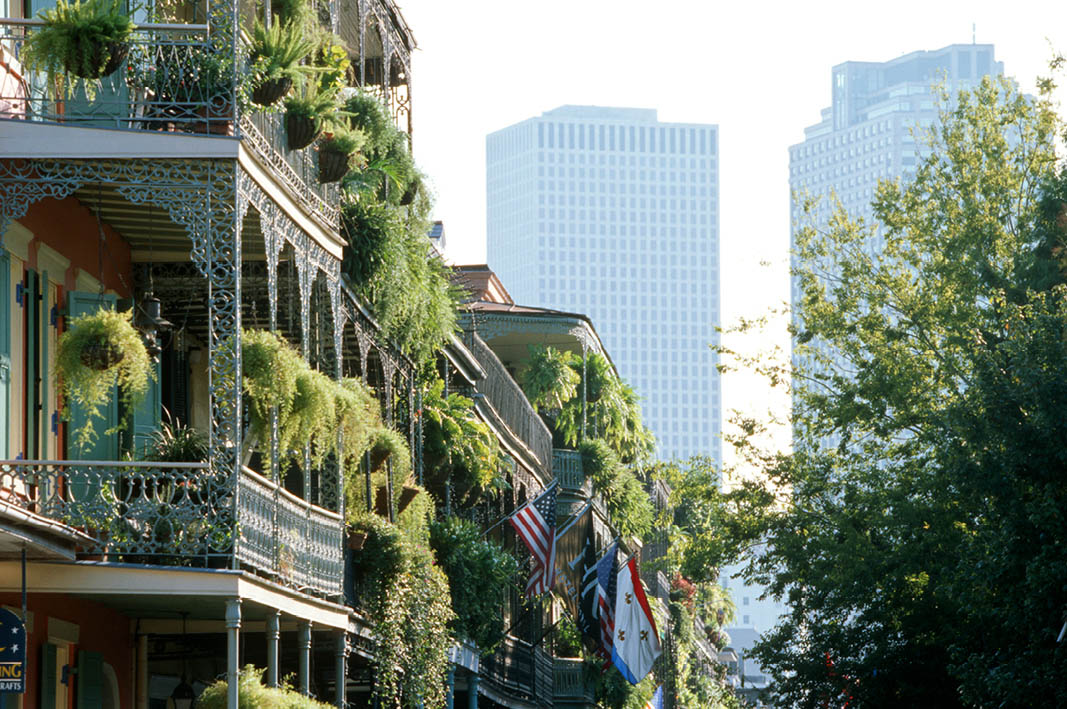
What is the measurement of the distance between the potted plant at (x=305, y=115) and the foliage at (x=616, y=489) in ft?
70.1

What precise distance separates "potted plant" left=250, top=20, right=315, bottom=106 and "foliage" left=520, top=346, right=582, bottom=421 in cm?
2133

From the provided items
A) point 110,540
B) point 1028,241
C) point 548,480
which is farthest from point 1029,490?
point 548,480

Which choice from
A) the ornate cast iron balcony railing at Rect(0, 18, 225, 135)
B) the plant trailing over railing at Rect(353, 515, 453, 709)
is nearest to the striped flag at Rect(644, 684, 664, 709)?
the plant trailing over railing at Rect(353, 515, 453, 709)

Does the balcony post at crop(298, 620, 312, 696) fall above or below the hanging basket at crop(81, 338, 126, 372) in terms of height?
below

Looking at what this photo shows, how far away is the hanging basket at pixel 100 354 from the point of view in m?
13.8

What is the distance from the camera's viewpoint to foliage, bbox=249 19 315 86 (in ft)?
49.8

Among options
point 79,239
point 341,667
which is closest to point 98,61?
point 79,239

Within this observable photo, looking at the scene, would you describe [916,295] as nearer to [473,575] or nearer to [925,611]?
[925,611]

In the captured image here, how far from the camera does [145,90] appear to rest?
1492cm

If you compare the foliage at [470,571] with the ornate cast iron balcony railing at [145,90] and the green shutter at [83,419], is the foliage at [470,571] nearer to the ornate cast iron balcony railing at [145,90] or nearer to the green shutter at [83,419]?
the green shutter at [83,419]

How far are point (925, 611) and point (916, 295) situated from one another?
5.29 metres

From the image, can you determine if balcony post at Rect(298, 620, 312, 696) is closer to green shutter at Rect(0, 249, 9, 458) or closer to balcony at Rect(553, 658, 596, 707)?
green shutter at Rect(0, 249, 9, 458)

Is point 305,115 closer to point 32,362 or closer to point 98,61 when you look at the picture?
point 98,61

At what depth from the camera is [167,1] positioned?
16500mm
